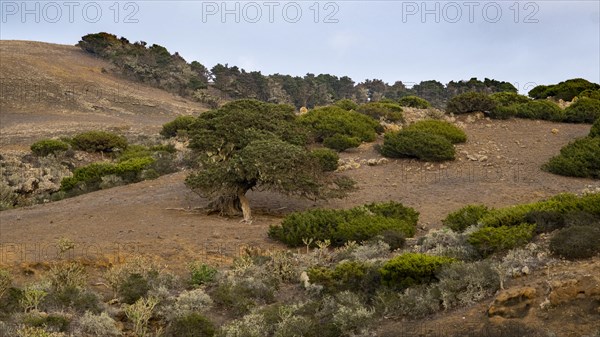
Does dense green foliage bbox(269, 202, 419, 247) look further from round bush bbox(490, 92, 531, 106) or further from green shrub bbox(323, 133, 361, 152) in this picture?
round bush bbox(490, 92, 531, 106)

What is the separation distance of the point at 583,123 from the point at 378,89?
6093 cm

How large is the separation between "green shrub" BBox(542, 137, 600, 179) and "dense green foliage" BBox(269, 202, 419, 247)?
24.1 feet

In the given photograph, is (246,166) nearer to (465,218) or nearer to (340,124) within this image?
(465,218)

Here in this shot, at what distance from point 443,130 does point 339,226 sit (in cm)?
1174

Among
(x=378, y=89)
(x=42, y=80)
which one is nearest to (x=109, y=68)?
(x=42, y=80)

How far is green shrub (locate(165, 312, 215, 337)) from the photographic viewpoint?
28.5ft

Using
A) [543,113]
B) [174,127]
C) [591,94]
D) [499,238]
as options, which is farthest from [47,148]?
[591,94]

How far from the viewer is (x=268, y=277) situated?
1099 cm

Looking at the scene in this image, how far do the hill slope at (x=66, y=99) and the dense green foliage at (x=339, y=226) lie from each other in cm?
2549

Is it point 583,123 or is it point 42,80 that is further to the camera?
point 42,80

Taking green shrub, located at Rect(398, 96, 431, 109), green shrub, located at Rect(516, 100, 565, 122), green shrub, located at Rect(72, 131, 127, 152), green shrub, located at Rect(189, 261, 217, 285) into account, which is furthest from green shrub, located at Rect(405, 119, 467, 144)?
green shrub, located at Rect(72, 131, 127, 152)

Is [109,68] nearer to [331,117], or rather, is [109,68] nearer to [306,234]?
[331,117]

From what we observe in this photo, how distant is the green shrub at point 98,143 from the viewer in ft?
105

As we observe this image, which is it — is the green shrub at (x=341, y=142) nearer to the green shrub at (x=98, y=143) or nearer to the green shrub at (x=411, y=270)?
the green shrub at (x=98, y=143)
